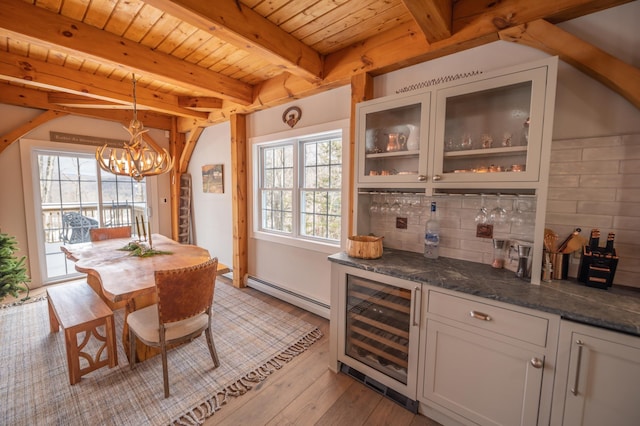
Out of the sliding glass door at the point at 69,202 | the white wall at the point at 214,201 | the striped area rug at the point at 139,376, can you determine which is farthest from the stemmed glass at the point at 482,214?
the sliding glass door at the point at 69,202

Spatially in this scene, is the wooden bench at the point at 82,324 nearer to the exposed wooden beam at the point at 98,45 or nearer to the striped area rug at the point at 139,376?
the striped area rug at the point at 139,376

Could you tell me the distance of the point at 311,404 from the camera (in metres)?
1.76

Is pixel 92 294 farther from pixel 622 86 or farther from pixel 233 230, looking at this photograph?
pixel 622 86

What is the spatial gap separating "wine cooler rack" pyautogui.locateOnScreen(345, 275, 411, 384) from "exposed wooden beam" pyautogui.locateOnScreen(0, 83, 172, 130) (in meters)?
4.58

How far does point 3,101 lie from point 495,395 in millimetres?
5753

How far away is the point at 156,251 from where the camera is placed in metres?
2.62

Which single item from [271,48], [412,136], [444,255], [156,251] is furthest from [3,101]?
[444,255]

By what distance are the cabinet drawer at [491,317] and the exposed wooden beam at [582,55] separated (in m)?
1.30

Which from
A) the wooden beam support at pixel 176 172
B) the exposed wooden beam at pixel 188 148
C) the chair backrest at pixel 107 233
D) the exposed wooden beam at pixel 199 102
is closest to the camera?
the chair backrest at pixel 107 233

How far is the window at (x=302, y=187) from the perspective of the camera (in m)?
2.96

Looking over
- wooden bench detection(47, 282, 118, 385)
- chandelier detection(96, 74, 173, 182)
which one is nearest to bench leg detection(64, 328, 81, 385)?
wooden bench detection(47, 282, 118, 385)

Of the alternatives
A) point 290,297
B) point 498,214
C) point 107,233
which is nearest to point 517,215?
point 498,214

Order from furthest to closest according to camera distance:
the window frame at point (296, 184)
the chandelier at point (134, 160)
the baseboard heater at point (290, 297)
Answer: the baseboard heater at point (290, 297) < the window frame at point (296, 184) < the chandelier at point (134, 160)

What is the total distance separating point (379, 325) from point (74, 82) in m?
4.02
